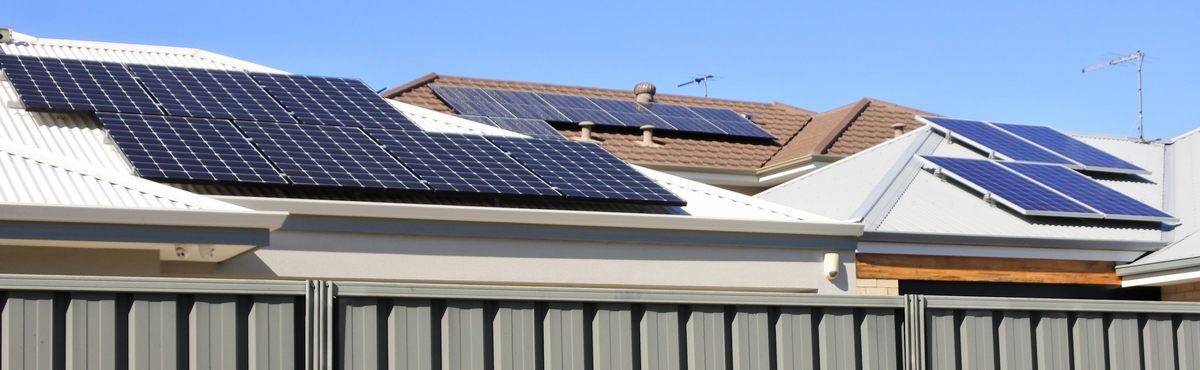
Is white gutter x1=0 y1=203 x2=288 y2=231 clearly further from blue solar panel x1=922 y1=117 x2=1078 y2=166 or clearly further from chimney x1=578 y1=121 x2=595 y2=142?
chimney x1=578 y1=121 x2=595 y2=142

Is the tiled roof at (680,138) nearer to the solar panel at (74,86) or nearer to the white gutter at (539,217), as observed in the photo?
the white gutter at (539,217)

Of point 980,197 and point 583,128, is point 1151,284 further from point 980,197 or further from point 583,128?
point 583,128

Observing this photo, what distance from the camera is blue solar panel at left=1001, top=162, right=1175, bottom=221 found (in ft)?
60.8

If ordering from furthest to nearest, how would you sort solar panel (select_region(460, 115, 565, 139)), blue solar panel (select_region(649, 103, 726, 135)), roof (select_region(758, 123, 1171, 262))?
blue solar panel (select_region(649, 103, 726, 135)), solar panel (select_region(460, 115, 565, 139)), roof (select_region(758, 123, 1171, 262))

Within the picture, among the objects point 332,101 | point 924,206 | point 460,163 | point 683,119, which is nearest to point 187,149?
point 460,163

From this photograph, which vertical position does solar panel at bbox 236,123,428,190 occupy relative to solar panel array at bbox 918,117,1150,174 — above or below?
below

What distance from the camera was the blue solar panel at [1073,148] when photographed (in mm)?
21203

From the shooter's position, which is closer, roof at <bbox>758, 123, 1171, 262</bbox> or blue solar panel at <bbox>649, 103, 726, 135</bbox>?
roof at <bbox>758, 123, 1171, 262</bbox>

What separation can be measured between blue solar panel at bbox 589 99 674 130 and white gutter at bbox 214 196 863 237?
32.8 ft

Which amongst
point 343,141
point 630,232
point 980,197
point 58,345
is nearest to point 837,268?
point 630,232

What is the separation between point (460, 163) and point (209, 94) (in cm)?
309

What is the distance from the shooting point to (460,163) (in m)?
15.4

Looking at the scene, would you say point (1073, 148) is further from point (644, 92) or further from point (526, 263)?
point (526, 263)

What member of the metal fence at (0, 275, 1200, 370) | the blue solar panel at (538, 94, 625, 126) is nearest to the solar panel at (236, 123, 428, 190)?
the metal fence at (0, 275, 1200, 370)
